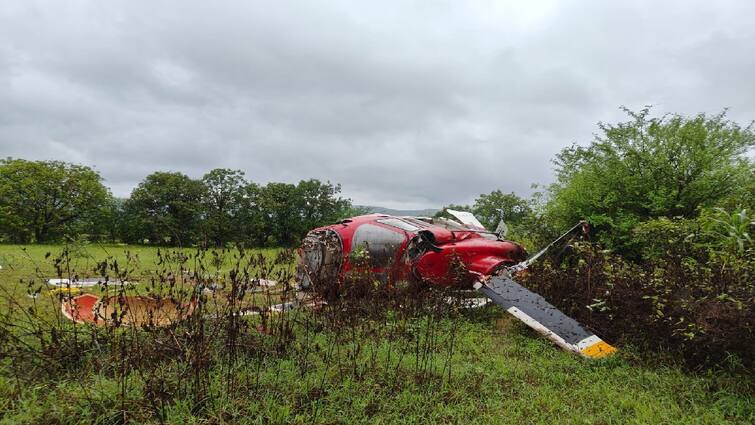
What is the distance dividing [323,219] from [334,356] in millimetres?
32129

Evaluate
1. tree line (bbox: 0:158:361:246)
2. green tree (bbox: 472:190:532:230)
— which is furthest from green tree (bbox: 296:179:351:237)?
green tree (bbox: 472:190:532:230)

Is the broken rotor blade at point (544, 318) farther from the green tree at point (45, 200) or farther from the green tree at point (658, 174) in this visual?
the green tree at point (45, 200)

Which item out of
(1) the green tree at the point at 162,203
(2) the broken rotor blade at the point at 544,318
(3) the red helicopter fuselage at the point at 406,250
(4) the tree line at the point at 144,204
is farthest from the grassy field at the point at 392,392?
(1) the green tree at the point at 162,203

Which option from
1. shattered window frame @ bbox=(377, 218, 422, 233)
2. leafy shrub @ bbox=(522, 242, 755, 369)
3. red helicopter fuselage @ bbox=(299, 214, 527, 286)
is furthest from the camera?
shattered window frame @ bbox=(377, 218, 422, 233)

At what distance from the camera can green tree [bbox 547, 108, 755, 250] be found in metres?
6.74

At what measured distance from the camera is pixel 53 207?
110ft

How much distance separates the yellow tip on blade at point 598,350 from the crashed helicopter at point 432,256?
21.3 inches

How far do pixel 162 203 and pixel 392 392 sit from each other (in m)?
37.8

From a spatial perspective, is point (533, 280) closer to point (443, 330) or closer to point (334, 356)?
point (443, 330)

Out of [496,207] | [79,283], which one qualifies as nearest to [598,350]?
[79,283]

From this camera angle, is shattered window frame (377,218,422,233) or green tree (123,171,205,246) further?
green tree (123,171,205,246)

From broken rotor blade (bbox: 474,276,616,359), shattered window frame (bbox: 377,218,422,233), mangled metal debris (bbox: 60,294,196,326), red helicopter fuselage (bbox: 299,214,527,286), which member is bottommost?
broken rotor blade (bbox: 474,276,616,359)

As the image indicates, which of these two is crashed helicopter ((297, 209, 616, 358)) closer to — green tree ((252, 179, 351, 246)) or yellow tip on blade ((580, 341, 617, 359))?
yellow tip on blade ((580, 341, 617, 359))

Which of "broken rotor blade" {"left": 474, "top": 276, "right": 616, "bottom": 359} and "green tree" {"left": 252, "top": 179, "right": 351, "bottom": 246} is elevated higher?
"green tree" {"left": 252, "top": 179, "right": 351, "bottom": 246}
